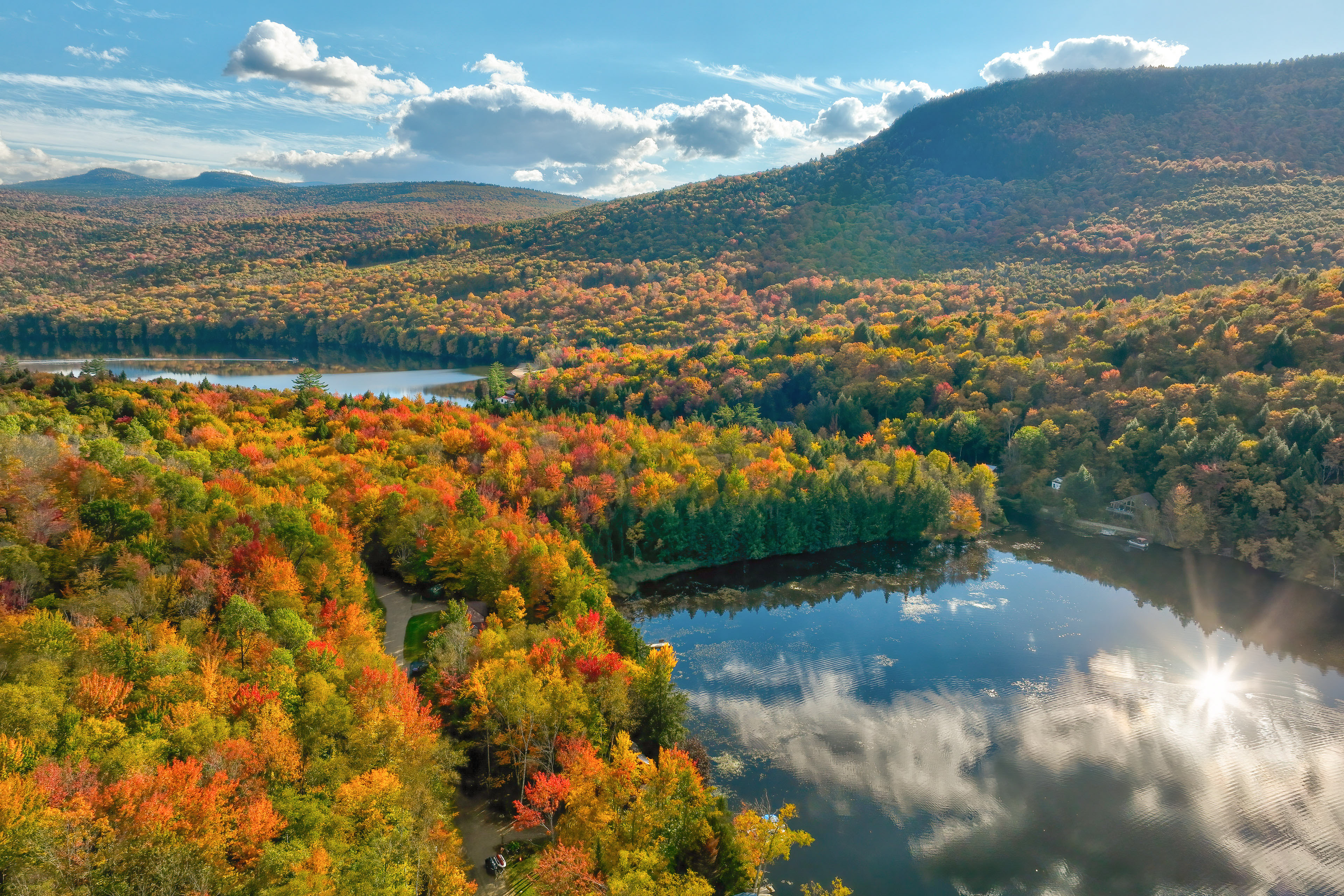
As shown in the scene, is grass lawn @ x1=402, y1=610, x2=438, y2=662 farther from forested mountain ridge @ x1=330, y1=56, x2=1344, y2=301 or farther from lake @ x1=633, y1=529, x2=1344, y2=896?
forested mountain ridge @ x1=330, y1=56, x2=1344, y2=301

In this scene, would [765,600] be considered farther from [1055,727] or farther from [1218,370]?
[1218,370]

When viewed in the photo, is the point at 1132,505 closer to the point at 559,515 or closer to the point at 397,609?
the point at 559,515

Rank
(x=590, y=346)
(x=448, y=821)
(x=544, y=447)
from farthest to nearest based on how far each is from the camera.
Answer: (x=590, y=346)
(x=544, y=447)
(x=448, y=821)

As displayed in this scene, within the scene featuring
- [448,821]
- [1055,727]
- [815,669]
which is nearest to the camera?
[448,821]

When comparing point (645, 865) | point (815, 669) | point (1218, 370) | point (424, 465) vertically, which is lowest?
point (815, 669)

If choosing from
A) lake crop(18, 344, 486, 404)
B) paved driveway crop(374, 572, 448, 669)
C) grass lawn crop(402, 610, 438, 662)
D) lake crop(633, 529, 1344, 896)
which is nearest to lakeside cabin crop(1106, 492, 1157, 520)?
lake crop(633, 529, 1344, 896)

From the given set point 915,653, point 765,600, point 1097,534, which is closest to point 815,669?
point 915,653

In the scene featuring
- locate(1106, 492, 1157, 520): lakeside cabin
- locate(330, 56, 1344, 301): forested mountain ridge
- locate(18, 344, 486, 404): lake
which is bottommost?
locate(1106, 492, 1157, 520): lakeside cabin
